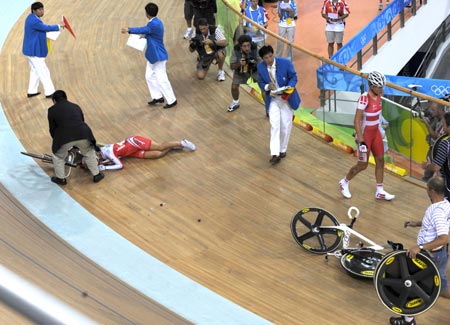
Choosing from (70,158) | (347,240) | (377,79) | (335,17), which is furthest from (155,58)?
(347,240)

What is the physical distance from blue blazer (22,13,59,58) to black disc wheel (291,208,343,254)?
4520 millimetres

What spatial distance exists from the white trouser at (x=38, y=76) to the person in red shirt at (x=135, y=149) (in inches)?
78.4

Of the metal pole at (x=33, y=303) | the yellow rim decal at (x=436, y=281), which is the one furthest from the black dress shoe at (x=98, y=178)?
the metal pole at (x=33, y=303)

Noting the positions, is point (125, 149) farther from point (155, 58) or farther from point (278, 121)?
point (278, 121)

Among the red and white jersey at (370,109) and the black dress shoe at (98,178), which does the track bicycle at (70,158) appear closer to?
the black dress shoe at (98,178)

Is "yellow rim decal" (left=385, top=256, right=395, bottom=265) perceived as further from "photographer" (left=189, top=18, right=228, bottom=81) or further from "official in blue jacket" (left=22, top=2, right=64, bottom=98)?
"official in blue jacket" (left=22, top=2, right=64, bottom=98)

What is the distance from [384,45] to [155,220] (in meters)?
6.79

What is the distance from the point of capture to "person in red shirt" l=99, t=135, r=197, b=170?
7836 millimetres

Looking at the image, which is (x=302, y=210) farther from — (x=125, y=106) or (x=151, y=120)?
(x=125, y=106)

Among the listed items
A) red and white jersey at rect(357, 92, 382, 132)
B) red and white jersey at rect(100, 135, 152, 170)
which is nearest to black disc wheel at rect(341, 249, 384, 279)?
red and white jersey at rect(357, 92, 382, 132)

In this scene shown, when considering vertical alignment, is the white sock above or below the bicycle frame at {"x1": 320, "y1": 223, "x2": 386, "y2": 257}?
below

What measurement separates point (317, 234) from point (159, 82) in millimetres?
3655

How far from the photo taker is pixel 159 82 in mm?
9062

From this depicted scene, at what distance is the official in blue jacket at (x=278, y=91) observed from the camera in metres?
7.45
